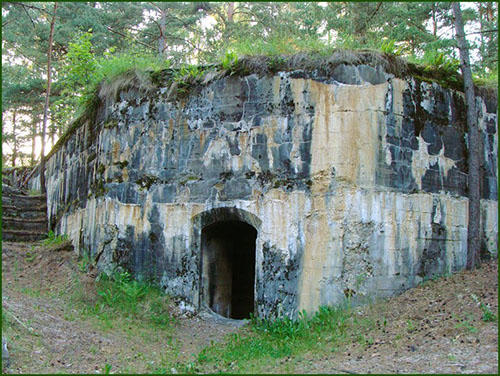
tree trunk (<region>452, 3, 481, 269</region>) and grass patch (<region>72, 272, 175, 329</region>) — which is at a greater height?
tree trunk (<region>452, 3, 481, 269</region>)

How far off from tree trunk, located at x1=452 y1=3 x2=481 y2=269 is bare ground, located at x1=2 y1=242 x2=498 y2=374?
411mm

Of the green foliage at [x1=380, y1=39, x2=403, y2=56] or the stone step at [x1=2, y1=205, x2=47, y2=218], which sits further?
the stone step at [x1=2, y1=205, x2=47, y2=218]

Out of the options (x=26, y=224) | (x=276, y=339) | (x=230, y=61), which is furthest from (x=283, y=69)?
(x=26, y=224)

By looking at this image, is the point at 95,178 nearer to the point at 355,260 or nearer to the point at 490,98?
the point at 355,260

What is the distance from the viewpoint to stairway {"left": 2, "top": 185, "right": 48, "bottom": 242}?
12.3m

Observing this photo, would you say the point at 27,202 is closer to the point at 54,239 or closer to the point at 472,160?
the point at 54,239

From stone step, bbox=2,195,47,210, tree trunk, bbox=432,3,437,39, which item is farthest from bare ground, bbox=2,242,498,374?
tree trunk, bbox=432,3,437,39

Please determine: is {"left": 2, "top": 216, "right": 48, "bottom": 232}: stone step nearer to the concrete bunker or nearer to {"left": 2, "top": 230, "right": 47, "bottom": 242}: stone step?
{"left": 2, "top": 230, "right": 47, "bottom": 242}: stone step

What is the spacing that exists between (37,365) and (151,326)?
7.30 ft

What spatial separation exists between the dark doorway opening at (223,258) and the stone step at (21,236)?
17.4ft

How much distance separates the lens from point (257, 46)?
888cm

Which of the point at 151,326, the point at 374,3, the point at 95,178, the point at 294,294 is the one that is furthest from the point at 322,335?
the point at 374,3

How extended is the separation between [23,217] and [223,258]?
7162 mm

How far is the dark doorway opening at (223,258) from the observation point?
863 centimetres
